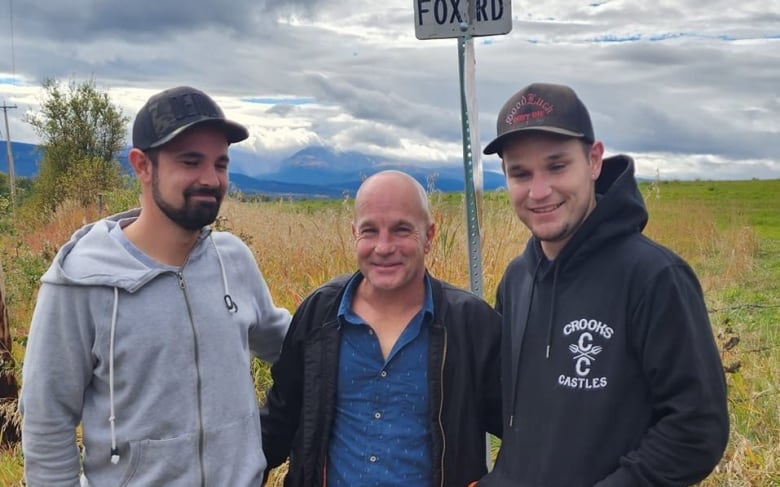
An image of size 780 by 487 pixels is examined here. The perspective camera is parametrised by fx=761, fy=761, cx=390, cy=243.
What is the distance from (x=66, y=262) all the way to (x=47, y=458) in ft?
1.96

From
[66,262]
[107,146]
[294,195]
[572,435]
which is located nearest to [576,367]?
[572,435]

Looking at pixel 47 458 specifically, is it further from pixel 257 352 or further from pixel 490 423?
pixel 490 423

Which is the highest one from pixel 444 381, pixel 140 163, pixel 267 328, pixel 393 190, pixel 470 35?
pixel 470 35

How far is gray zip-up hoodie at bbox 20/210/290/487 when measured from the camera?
7.41ft

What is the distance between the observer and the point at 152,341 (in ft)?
7.73

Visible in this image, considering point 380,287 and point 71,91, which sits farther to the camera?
point 71,91

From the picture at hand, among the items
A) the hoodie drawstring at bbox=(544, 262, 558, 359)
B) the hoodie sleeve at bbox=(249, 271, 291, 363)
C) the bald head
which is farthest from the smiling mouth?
the hoodie sleeve at bbox=(249, 271, 291, 363)

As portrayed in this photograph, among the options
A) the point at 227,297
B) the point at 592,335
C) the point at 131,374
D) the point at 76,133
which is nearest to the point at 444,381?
the point at 592,335

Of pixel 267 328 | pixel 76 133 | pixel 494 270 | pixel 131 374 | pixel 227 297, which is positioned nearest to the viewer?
pixel 131 374

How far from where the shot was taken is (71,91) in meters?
28.8

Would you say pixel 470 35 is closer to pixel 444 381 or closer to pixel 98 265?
pixel 444 381

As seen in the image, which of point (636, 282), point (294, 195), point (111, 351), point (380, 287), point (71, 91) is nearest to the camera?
point (636, 282)

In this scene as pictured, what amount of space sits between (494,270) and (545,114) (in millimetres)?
4356

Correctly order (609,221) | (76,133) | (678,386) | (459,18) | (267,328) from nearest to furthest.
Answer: (678,386) < (609,221) < (267,328) < (459,18) < (76,133)
